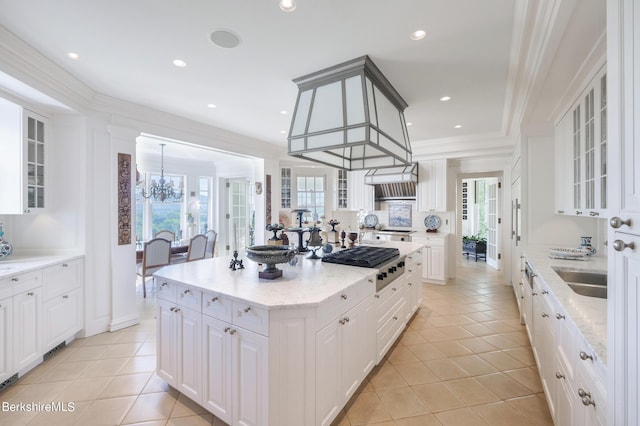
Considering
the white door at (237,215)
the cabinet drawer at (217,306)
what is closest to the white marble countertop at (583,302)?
the cabinet drawer at (217,306)

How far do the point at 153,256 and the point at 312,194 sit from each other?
3370 mm

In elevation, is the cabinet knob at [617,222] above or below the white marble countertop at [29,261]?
above

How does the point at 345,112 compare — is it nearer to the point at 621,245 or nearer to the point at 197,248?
the point at 621,245

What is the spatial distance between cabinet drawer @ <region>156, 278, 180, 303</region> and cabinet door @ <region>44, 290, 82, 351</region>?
142cm

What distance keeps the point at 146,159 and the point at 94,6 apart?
4780 mm

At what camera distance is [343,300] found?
1.80 meters

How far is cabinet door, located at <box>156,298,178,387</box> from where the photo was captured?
77.3 inches

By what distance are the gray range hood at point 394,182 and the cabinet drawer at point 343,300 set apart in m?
3.51

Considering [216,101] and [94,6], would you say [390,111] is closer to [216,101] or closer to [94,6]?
[216,101]

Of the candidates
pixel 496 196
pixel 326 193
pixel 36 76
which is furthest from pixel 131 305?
pixel 496 196

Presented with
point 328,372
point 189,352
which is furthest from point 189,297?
point 328,372

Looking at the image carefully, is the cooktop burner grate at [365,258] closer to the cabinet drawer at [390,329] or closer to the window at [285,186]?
the cabinet drawer at [390,329]

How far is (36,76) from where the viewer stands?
2328mm

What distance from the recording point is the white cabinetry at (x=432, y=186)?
516 centimetres
